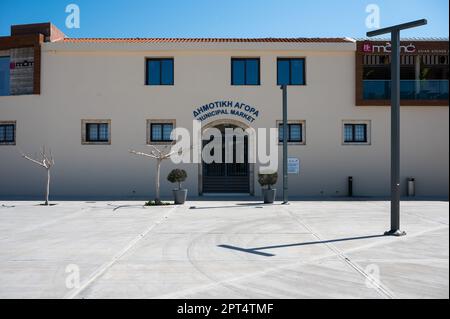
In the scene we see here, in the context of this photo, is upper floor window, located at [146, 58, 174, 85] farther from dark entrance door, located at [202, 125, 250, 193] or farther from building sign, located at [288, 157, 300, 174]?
building sign, located at [288, 157, 300, 174]

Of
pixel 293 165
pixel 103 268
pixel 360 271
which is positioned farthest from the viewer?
pixel 293 165

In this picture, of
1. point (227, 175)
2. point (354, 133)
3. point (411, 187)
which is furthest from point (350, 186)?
point (227, 175)

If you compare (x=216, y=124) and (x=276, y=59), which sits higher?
(x=276, y=59)

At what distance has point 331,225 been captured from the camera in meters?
Result: 11.1

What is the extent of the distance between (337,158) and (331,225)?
32.8 feet

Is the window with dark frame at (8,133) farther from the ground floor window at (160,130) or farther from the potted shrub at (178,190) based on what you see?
the potted shrub at (178,190)

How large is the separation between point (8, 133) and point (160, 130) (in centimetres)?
793

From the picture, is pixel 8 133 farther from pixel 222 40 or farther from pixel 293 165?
pixel 293 165

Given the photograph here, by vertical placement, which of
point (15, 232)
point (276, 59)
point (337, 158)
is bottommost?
point (15, 232)

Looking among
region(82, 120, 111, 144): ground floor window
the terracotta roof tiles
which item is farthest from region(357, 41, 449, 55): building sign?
region(82, 120, 111, 144): ground floor window

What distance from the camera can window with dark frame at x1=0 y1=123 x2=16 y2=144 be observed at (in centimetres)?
2095

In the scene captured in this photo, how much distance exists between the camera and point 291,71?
21.0m
